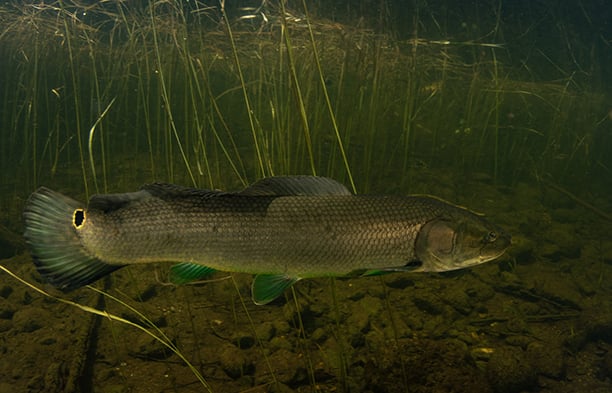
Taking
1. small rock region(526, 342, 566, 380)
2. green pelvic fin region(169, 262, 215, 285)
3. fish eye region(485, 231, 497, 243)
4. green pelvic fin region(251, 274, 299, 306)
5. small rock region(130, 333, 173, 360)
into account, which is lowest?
small rock region(526, 342, 566, 380)

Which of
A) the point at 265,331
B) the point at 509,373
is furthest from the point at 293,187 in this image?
the point at 509,373

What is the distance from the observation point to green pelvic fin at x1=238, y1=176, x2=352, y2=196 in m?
1.59

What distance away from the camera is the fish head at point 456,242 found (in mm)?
1608

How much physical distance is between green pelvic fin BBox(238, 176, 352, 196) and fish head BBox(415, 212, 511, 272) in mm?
341

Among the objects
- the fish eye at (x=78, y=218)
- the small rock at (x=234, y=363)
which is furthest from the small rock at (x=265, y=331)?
the fish eye at (x=78, y=218)

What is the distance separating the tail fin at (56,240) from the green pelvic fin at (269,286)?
0.54 metres

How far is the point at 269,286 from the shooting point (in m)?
1.60

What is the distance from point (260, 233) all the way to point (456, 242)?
0.70 m

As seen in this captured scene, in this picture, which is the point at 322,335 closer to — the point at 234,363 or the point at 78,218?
the point at 234,363

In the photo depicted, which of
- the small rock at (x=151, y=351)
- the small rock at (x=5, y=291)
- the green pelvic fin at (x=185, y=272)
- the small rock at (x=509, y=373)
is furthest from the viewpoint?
the small rock at (x=5, y=291)

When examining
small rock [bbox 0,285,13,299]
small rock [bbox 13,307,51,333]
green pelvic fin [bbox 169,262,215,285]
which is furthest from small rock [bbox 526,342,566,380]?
small rock [bbox 0,285,13,299]

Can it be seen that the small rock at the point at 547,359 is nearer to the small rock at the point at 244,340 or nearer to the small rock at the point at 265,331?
the small rock at the point at 265,331

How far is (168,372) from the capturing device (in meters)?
2.74

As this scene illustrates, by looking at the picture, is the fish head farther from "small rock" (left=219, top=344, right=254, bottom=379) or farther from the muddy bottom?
"small rock" (left=219, top=344, right=254, bottom=379)
